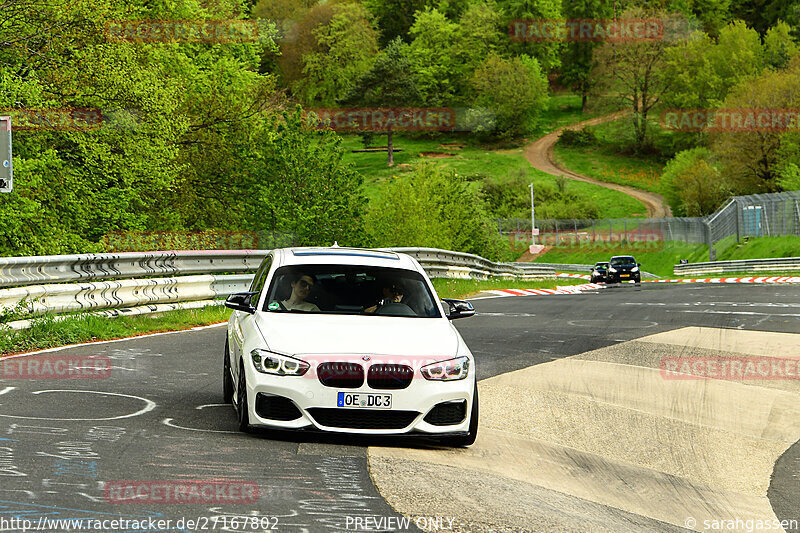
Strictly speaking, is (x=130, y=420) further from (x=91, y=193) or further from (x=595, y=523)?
(x=91, y=193)

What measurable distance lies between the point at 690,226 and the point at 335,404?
226ft

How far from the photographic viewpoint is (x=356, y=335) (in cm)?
776

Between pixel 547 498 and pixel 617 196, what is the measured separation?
10666 centimetres

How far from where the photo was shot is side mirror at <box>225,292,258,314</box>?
866cm

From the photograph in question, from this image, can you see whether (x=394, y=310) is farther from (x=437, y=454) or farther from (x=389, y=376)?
(x=437, y=454)

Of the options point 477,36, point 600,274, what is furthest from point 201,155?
point 477,36

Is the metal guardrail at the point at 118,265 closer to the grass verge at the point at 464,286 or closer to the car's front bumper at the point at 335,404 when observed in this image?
the car's front bumper at the point at 335,404

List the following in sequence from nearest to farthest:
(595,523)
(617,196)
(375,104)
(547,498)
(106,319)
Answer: (595,523) < (547,498) < (106,319) < (617,196) < (375,104)

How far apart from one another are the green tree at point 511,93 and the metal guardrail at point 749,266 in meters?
87.1

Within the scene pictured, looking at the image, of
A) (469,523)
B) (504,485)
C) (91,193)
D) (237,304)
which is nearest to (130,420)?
(237,304)

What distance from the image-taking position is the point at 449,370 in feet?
25.0

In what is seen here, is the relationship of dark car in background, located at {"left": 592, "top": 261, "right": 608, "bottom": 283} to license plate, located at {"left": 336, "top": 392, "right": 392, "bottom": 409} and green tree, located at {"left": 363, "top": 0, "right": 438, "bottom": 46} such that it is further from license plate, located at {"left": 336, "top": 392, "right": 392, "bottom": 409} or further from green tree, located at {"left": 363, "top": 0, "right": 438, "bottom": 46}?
green tree, located at {"left": 363, "top": 0, "right": 438, "bottom": 46}

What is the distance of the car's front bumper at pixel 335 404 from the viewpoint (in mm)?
7324

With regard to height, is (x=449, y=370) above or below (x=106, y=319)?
above
